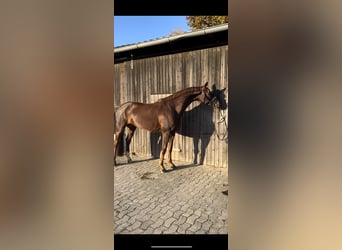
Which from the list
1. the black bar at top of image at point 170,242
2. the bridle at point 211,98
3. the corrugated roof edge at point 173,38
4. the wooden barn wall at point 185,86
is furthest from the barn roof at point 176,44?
the black bar at top of image at point 170,242

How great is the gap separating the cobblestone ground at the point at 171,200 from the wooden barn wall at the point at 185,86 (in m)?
0.41

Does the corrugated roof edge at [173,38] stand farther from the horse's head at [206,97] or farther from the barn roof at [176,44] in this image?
the horse's head at [206,97]

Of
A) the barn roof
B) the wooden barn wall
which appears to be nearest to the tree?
the barn roof

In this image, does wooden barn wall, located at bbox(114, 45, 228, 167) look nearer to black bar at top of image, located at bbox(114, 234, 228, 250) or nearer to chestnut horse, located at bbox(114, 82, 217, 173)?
chestnut horse, located at bbox(114, 82, 217, 173)

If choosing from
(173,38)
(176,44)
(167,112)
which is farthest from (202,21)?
(167,112)

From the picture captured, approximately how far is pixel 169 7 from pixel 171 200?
2449 millimetres

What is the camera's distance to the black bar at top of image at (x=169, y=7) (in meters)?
1.22

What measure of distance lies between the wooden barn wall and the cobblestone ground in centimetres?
41

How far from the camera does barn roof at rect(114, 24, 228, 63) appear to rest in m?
3.86
